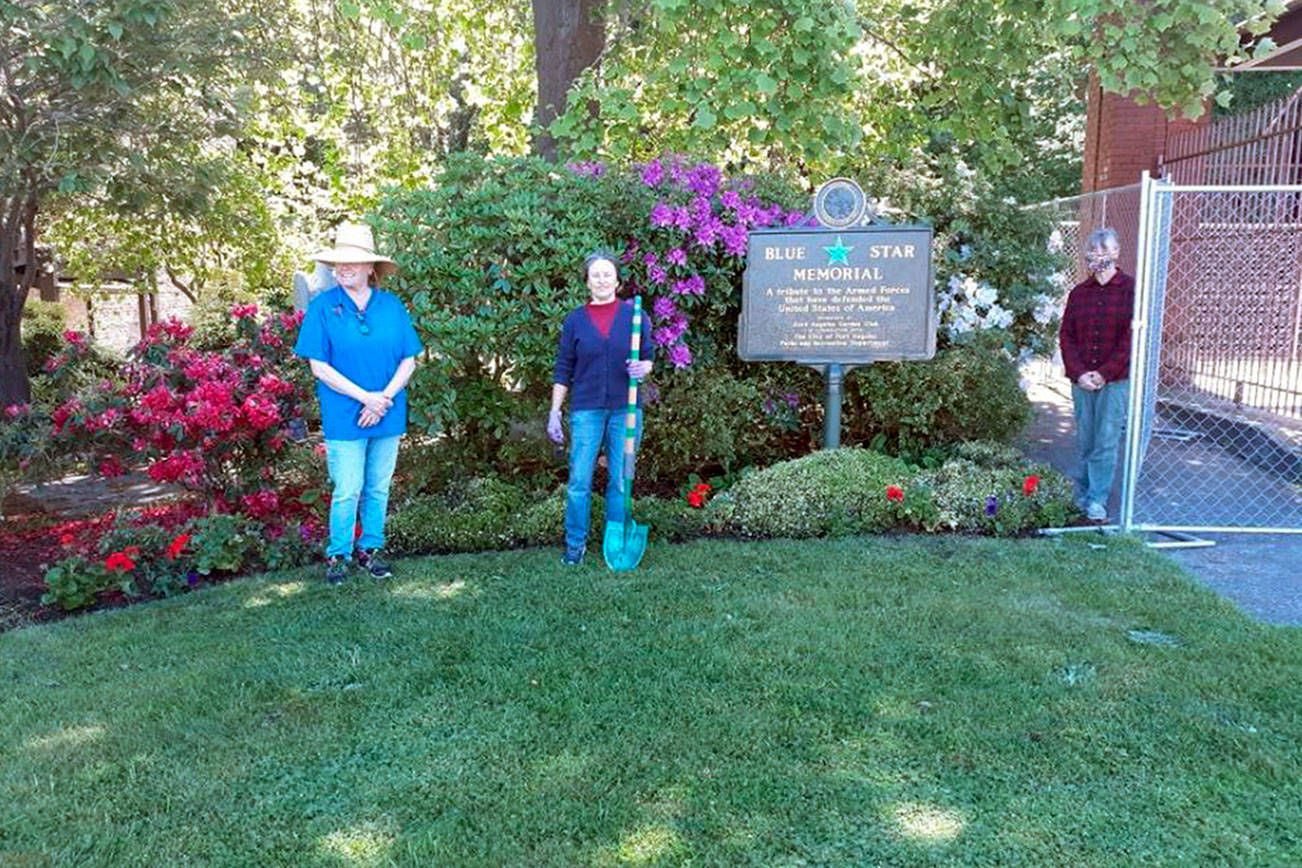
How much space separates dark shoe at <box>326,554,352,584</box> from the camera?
548 cm

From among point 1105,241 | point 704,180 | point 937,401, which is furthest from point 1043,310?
point 704,180

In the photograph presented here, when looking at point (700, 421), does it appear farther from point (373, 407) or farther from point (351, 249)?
point (351, 249)

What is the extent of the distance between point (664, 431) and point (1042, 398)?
7221 millimetres

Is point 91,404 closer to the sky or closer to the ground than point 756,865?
Result: closer to the sky

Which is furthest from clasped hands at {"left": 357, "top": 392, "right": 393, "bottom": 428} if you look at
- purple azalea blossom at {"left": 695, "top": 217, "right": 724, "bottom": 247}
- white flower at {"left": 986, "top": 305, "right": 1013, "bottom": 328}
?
white flower at {"left": 986, "top": 305, "right": 1013, "bottom": 328}

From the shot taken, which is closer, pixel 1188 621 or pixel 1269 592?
pixel 1188 621

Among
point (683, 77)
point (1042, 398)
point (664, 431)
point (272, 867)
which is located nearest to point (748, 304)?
point (664, 431)

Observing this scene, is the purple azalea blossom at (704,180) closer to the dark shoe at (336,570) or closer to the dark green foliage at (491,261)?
the dark green foliage at (491,261)

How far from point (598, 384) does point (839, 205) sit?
2237mm

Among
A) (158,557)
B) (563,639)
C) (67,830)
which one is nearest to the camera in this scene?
(67,830)

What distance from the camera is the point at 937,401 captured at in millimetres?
7379

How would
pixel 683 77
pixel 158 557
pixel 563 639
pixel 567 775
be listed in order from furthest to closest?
pixel 683 77 < pixel 158 557 < pixel 563 639 < pixel 567 775

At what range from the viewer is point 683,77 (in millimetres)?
7832

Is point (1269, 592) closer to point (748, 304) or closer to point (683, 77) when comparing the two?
point (748, 304)
